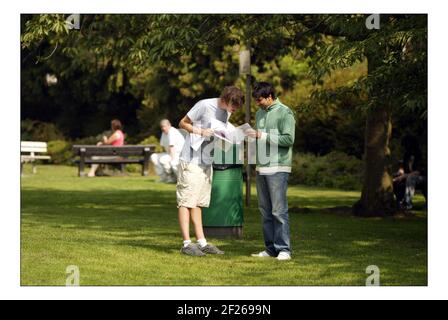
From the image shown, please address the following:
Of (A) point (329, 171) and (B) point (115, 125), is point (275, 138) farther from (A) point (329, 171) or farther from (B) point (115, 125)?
(B) point (115, 125)

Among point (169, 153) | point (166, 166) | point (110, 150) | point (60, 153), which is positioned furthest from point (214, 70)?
point (169, 153)

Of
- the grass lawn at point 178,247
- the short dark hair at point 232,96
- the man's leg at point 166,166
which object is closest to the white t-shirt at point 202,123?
the short dark hair at point 232,96

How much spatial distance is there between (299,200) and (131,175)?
9.28 metres

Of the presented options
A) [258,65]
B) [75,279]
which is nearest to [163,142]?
[258,65]

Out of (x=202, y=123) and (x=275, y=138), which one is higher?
(x=202, y=123)

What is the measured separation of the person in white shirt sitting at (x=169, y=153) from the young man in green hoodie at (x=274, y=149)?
13217mm

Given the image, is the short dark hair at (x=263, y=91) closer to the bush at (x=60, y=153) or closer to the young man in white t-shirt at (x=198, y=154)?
the young man in white t-shirt at (x=198, y=154)

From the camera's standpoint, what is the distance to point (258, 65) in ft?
113

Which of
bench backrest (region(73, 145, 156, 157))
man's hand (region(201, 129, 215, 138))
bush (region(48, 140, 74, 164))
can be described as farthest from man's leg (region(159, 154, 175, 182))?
man's hand (region(201, 129, 215, 138))

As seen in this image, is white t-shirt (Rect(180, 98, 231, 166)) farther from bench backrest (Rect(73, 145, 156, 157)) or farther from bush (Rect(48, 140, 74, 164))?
bush (Rect(48, 140, 74, 164))

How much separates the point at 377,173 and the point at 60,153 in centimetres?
2033

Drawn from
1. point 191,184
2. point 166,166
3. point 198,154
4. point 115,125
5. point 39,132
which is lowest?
point 191,184

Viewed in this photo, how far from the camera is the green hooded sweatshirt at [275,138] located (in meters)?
10.6

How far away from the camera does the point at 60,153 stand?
Answer: 3612 centimetres
